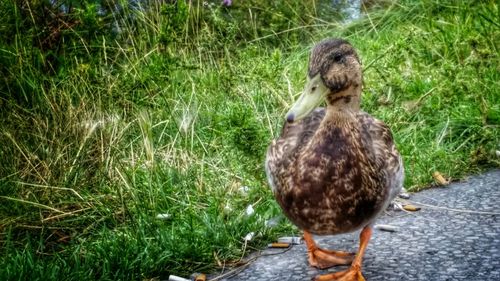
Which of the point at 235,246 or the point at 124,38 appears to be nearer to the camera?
the point at 235,246

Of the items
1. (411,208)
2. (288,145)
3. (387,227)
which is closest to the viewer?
(288,145)

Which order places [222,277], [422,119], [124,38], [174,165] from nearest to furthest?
[222,277] → [174,165] → [422,119] → [124,38]

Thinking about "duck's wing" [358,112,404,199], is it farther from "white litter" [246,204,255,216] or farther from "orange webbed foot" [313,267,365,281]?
"white litter" [246,204,255,216]

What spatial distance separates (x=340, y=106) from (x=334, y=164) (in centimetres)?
28

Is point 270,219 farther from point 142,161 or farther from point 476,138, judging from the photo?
point 476,138

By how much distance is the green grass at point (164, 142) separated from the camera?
3.33 m

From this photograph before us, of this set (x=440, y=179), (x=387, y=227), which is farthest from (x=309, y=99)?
(x=440, y=179)

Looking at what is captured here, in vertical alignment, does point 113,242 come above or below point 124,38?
below

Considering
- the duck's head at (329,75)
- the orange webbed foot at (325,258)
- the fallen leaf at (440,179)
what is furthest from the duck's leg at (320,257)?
the fallen leaf at (440,179)

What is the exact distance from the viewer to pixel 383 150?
301cm

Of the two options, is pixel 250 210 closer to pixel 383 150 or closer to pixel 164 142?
pixel 383 150

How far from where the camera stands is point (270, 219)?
3691 millimetres

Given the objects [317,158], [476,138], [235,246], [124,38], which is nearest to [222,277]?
[235,246]

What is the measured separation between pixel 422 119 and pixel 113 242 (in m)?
2.74
